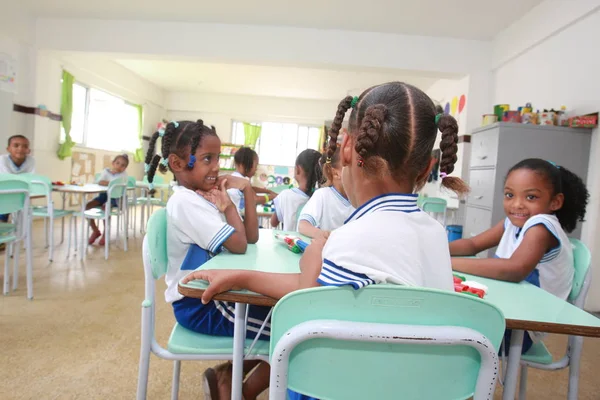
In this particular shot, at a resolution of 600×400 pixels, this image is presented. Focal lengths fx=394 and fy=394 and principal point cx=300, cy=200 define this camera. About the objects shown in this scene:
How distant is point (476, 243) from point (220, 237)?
0.96 m

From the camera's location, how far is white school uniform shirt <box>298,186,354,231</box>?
1.90 metres

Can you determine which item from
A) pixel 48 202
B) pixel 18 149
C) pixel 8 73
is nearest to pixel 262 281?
pixel 48 202

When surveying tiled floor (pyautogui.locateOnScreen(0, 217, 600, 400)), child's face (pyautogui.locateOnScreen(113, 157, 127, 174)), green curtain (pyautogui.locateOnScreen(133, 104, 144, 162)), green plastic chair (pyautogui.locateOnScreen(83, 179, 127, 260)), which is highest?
green curtain (pyautogui.locateOnScreen(133, 104, 144, 162))

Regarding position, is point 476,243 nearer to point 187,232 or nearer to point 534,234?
point 534,234

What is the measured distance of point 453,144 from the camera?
2.56 ft

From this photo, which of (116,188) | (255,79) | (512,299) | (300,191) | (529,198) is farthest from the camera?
(255,79)

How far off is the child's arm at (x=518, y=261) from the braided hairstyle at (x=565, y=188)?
26cm

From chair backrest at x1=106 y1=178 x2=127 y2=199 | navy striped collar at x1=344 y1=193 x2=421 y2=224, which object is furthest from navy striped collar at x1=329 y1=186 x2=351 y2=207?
chair backrest at x1=106 y1=178 x2=127 y2=199

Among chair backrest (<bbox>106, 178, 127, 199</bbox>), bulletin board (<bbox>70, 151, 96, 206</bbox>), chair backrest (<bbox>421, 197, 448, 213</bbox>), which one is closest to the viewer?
chair backrest (<bbox>106, 178, 127, 199</bbox>)

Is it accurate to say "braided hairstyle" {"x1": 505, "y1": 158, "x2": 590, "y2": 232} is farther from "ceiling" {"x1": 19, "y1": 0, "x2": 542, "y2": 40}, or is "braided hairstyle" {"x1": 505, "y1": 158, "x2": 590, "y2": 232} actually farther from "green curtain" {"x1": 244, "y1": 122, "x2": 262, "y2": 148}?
"green curtain" {"x1": 244, "y1": 122, "x2": 262, "y2": 148}

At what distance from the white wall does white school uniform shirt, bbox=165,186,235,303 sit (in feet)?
30.0

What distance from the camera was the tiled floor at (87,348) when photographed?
1.57m

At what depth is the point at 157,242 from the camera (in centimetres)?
113

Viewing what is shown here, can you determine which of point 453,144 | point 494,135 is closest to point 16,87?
point 494,135
